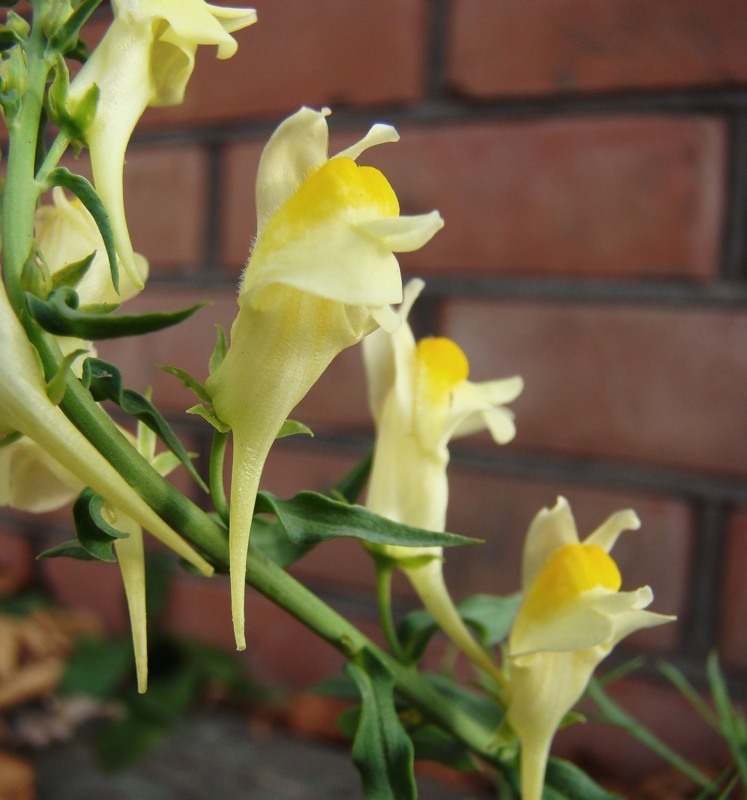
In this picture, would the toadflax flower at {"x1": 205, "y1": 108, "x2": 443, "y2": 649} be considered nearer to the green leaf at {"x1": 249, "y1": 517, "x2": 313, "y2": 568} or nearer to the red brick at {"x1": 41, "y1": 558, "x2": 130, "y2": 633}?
the green leaf at {"x1": 249, "y1": 517, "x2": 313, "y2": 568}

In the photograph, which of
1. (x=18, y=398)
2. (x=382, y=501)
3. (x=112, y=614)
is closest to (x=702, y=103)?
(x=382, y=501)

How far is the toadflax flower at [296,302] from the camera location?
0.62 ft

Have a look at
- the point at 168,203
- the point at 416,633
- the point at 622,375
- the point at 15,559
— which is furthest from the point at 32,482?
the point at 15,559

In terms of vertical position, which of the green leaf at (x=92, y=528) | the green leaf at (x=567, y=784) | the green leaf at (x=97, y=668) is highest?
the green leaf at (x=92, y=528)

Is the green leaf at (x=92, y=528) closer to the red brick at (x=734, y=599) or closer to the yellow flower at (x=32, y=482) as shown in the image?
the yellow flower at (x=32, y=482)

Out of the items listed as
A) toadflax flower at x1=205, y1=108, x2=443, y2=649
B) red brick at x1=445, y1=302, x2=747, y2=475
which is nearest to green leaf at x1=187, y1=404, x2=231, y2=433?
toadflax flower at x1=205, y1=108, x2=443, y2=649

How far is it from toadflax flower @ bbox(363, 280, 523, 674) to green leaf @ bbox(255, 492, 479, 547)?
0.21 ft

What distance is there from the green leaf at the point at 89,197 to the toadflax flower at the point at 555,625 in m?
0.15

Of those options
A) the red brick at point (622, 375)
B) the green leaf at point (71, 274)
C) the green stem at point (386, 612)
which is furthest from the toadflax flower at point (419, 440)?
the red brick at point (622, 375)

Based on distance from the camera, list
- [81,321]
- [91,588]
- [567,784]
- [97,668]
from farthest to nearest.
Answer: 1. [91,588]
2. [97,668]
3. [567,784]
4. [81,321]

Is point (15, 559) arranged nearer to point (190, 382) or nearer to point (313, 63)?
point (313, 63)

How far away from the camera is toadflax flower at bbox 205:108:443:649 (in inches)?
7.4

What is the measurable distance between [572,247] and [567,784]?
41cm

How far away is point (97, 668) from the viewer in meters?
0.73
